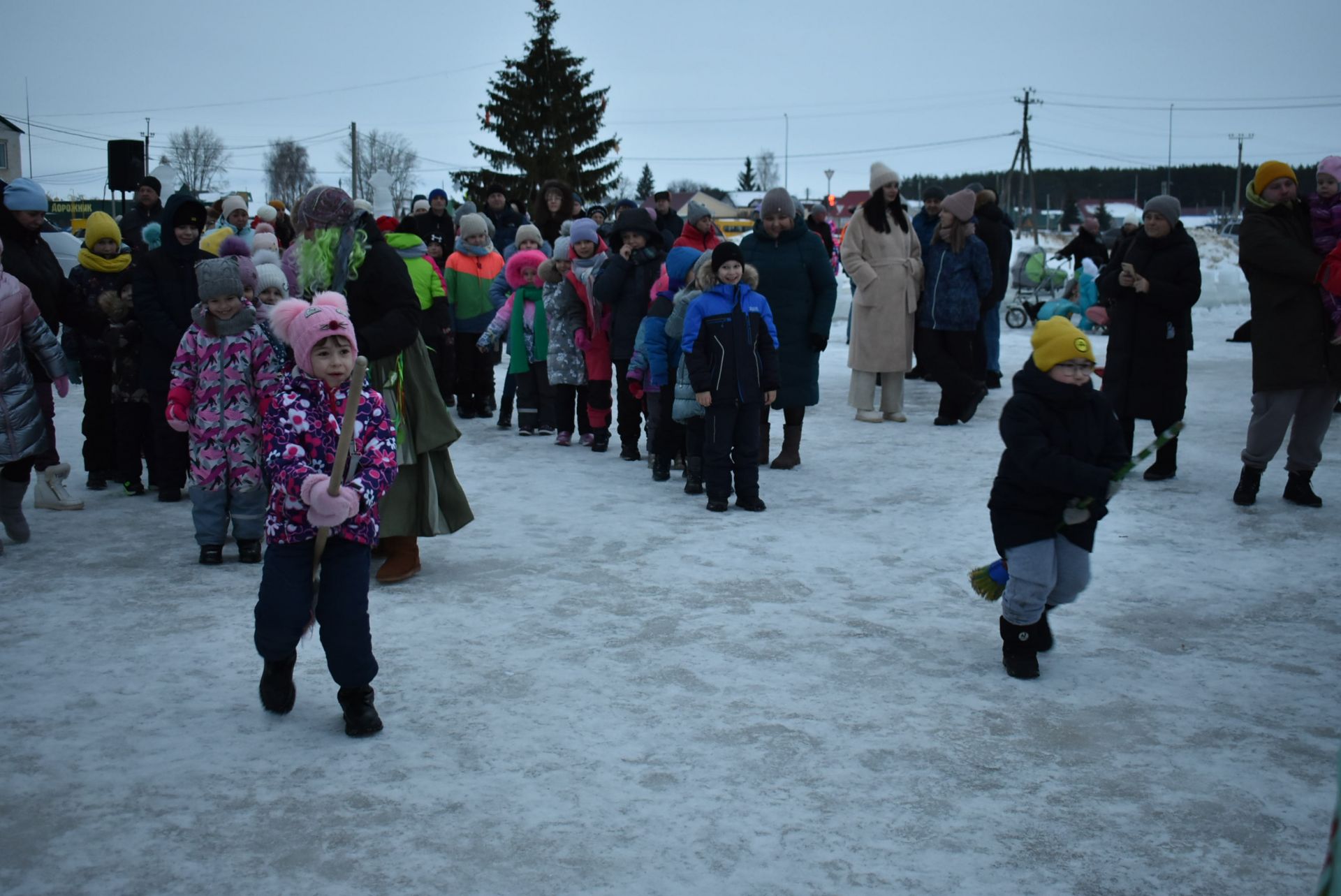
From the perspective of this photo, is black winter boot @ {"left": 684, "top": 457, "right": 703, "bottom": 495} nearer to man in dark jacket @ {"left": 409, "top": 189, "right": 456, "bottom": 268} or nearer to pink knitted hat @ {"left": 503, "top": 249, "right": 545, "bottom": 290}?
pink knitted hat @ {"left": 503, "top": 249, "right": 545, "bottom": 290}

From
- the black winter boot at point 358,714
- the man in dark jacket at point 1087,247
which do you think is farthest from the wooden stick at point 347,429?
the man in dark jacket at point 1087,247

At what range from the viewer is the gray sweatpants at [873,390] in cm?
1127

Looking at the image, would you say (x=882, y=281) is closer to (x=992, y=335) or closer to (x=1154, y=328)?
(x=992, y=335)

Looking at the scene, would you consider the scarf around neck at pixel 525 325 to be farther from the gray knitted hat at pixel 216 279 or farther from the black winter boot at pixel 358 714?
the black winter boot at pixel 358 714

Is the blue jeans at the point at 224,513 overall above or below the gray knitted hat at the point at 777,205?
below

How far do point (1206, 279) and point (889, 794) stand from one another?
73.5ft

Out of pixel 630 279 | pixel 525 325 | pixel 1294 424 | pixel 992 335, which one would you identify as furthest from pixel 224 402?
pixel 992 335

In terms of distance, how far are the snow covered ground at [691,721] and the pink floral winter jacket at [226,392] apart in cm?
53

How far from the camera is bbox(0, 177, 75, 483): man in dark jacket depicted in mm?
→ 7336

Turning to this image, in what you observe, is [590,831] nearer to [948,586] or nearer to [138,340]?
[948,586]

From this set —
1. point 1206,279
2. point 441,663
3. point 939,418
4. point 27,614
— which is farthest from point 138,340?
point 1206,279

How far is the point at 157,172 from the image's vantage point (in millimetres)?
12875

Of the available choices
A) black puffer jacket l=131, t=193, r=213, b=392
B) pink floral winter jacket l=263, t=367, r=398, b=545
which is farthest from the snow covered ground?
black puffer jacket l=131, t=193, r=213, b=392

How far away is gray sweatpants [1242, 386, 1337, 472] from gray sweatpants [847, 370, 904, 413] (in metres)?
3.91
